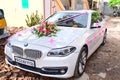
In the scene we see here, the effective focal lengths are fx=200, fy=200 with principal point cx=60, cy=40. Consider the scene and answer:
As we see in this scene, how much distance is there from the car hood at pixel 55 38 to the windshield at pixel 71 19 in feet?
1.17

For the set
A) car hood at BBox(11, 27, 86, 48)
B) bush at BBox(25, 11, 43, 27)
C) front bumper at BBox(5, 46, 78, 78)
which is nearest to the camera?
front bumper at BBox(5, 46, 78, 78)

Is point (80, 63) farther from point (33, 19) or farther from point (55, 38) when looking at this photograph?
point (33, 19)

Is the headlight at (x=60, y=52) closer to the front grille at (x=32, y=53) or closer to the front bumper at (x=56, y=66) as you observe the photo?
the front bumper at (x=56, y=66)

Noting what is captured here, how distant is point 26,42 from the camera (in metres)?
4.25

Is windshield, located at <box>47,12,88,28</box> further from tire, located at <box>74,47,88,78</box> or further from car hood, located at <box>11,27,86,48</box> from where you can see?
tire, located at <box>74,47,88,78</box>

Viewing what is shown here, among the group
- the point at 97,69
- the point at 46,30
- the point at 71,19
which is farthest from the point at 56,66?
the point at 71,19

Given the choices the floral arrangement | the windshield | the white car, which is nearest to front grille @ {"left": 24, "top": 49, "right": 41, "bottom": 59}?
the white car

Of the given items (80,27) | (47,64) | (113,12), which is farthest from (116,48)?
(113,12)

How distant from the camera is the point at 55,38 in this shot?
14.5ft

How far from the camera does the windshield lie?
213 inches

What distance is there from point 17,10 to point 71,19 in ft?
18.9

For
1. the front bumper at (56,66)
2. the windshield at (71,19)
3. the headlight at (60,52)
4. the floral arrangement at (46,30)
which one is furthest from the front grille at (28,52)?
the windshield at (71,19)

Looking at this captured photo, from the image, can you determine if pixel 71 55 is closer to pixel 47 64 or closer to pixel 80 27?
pixel 47 64

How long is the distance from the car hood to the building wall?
5.42m
